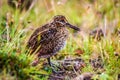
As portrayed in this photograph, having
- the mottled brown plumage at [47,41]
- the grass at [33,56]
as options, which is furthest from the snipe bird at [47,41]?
the grass at [33,56]

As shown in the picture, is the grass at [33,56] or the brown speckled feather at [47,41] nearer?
the grass at [33,56]

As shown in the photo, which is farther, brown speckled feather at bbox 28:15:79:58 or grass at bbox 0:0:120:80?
brown speckled feather at bbox 28:15:79:58

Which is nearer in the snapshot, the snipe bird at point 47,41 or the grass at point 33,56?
the grass at point 33,56

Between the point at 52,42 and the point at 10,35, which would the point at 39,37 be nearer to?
the point at 52,42

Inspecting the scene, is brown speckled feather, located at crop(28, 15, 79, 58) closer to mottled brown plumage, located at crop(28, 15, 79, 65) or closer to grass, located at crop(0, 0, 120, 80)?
mottled brown plumage, located at crop(28, 15, 79, 65)

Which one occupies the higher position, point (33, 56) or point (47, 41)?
point (47, 41)

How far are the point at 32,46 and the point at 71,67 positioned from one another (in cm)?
62

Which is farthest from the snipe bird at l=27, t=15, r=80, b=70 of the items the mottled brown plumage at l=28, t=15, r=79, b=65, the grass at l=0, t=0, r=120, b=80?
the grass at l=0, t=0, r=120, b=80

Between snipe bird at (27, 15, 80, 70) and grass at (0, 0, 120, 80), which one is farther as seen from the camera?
snipe bird at (27, 15, 80, 70)

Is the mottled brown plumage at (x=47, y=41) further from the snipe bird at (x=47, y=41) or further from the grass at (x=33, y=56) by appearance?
the grass at (x=33, y=56)

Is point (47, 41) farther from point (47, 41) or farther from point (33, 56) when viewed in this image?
point (33, 56)

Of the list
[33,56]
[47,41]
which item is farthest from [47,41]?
[33,56]

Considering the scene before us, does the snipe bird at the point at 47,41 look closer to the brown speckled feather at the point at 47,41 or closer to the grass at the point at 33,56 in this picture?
the brown speckled feather at the point at 47,41

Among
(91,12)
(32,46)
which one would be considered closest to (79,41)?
(32,46)
